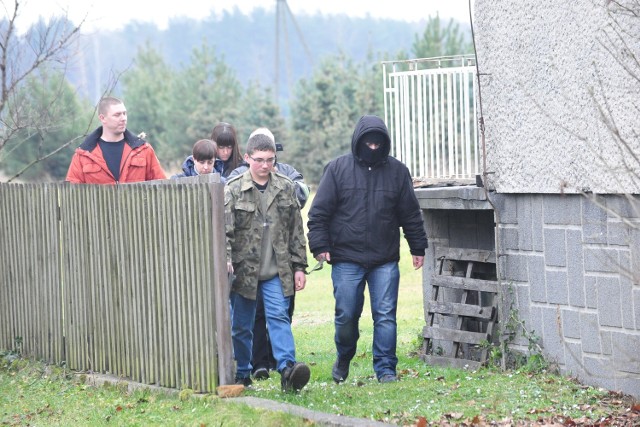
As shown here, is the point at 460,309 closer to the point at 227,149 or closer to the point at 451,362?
the point at 451,362

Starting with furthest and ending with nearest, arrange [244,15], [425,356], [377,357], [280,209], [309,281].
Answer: [244,15]
[309,281]
[425,356]
[377,357]
[280,209]

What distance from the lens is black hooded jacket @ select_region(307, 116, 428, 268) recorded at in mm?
8367

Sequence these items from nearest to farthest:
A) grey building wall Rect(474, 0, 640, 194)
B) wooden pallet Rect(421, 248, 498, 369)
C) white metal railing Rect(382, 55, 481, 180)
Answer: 1. grey building wall Rect(474, 0, 640, 194)
2. wooden pallet Rect(421, 248, 498, 369)
3. white metal railing Rect(382, 55, 481, 180)

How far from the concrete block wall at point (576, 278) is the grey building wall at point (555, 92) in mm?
181

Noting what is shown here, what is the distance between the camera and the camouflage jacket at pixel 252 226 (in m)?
7.98

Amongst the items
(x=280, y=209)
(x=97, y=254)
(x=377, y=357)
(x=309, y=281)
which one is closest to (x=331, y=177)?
(x=280, y=209)

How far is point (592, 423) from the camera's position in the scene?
6613 mm

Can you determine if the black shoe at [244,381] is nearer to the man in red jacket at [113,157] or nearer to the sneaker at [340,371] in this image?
the sneaker at [340,371]

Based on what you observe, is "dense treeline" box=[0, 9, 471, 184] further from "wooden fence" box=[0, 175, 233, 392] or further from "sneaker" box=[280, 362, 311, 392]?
"sneaker" box=[280, 362, 311, 392]

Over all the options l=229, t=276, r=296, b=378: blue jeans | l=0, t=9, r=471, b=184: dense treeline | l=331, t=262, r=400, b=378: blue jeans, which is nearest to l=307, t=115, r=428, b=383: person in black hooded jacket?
l=331, t=262, r=400, b=378: blue jeans

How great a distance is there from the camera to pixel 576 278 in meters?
8.09

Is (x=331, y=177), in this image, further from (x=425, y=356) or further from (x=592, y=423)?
(x=592, y=423)

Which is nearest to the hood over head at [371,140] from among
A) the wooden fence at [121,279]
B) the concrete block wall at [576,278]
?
the concrete block wall at [576,278]

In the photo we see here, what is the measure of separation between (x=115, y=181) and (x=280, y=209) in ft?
6.01
